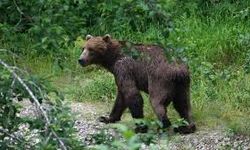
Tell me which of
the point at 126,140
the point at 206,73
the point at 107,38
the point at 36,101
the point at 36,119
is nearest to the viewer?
the point at 126,140

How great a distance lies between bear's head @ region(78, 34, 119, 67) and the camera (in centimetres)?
784

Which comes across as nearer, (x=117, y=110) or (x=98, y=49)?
(x=98, y=49)

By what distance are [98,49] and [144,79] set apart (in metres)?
0.65

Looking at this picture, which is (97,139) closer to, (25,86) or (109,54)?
(25,86)

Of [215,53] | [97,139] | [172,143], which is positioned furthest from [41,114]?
[215,53]

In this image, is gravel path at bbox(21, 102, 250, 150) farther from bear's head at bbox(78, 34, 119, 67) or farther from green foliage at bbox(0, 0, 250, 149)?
bear's head at bbox(78, 34, 119, 67)

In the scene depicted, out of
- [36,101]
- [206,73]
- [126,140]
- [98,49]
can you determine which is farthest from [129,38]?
[126,140]

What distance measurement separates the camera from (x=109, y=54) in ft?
25.7

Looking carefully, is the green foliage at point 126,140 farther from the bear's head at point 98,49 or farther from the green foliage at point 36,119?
the bear's head at point 98,49

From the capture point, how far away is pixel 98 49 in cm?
787

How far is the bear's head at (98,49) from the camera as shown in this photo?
7.84m

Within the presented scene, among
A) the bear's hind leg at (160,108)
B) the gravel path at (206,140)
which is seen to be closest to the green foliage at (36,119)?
the gravel path at (206,140)

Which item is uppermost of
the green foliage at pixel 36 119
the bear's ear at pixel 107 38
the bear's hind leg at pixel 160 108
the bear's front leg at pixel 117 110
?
the green foliage at pixel 36 119

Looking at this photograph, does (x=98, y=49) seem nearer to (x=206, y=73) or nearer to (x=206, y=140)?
(x=206, y=140)
